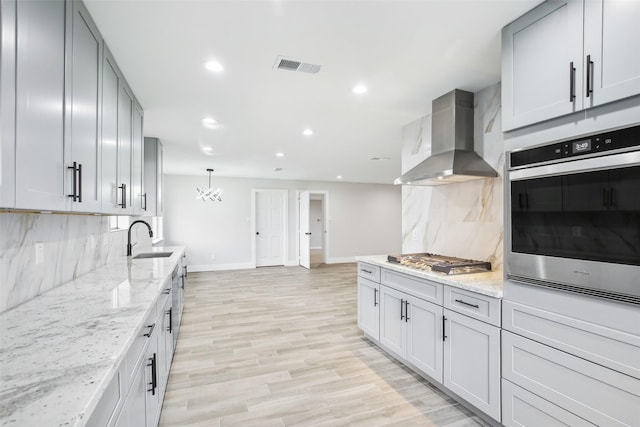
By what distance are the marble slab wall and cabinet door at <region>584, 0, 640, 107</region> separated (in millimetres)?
1124

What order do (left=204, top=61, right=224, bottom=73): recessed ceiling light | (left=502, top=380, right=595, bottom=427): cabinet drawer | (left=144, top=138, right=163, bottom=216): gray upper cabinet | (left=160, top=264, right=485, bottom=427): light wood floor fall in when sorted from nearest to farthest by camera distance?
(left=502, top=380, right=595, bottom=427): cabinet drawer, (left=160, top=264, right=485, bottom=427): light wood floor, (left=204, top=61, right=224, bottom=73): recessed ceiling light, (left=144, top=138, right=163, bottom=216): gray upper cabinet

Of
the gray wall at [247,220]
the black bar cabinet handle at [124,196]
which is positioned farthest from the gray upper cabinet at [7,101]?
the gray wall at [247,220]

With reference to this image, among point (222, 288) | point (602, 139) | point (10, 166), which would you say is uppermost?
point (602, 139)

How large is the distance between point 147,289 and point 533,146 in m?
2.46

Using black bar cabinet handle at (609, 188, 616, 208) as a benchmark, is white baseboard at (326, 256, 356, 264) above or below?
below

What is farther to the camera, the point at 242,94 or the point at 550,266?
the point at 242,94

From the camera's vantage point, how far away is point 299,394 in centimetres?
248

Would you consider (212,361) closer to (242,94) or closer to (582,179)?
(242,94)

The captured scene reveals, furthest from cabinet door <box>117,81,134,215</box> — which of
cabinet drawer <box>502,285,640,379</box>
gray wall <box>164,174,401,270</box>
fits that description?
gray wall <box>164,174,401,270</box>

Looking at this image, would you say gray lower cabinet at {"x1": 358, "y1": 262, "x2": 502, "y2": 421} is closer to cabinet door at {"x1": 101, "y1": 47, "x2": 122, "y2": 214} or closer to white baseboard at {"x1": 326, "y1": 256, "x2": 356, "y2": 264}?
cabinet door at {"x1": 101, "y1": 47, "x2": 122, "y2": 214}

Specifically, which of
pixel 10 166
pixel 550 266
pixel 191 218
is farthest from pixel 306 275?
pixel 10 166

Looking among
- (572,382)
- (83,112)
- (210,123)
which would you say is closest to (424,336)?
(572,382)

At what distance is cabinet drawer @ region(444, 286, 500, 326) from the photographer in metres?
1.96

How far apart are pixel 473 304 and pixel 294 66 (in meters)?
2.13
